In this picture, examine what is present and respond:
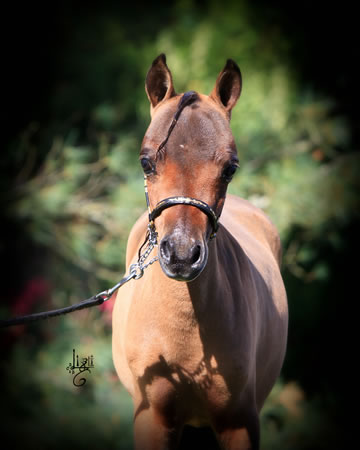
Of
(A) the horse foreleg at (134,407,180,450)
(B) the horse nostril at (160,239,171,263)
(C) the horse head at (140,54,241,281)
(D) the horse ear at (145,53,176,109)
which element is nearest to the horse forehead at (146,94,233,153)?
(C) the horse head at (140,54,241,281)

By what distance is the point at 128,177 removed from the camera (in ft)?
17.8

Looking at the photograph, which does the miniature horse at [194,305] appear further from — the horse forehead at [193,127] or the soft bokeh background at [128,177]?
the soft bokeh background at [128,177]

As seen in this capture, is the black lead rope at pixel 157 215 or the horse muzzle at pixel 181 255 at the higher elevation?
the black lead rope at pixel 157 215

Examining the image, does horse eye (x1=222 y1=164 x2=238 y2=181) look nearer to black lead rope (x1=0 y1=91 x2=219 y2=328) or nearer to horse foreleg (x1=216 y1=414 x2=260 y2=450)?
black lead rope (x1=0 y1=91 x2=219 y2=328)

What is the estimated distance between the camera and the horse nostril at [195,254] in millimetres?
1572

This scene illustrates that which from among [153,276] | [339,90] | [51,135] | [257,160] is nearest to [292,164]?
[257,160]

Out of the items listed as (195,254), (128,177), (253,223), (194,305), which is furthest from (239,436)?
(128,177)

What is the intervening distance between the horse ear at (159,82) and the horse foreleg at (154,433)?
45.9 inches

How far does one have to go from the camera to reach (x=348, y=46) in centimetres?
596

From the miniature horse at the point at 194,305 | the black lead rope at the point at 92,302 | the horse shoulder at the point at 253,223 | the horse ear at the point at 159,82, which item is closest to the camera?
the miniature horse at the point at 194,305

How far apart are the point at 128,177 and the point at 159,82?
11.1ft

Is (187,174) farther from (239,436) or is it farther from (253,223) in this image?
(253,223)

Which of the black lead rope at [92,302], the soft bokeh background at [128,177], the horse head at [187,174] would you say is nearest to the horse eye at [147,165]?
the horse head at [187,174]

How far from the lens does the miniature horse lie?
1.73 m
